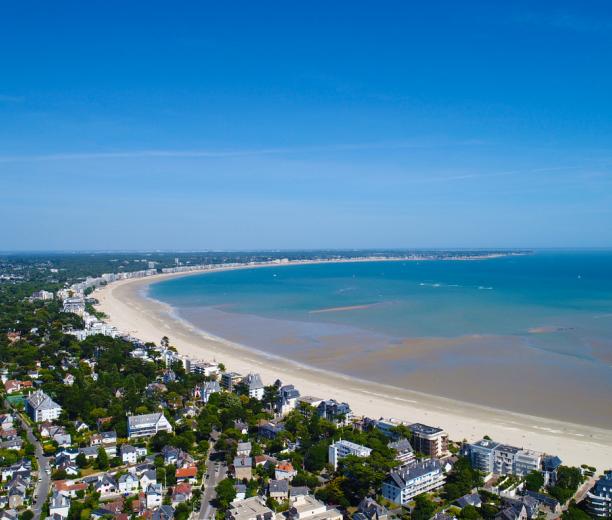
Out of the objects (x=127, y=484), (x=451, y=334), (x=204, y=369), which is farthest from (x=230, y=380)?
(x=451, y=334)

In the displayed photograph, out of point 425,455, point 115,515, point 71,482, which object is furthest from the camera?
point 425,455

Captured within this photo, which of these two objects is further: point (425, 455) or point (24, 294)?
point (24, 294)

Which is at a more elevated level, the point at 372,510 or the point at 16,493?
the point at 16,493

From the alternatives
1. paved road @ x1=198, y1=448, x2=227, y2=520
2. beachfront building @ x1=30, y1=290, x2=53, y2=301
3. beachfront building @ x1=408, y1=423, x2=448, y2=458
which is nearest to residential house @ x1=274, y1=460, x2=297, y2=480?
paved road @ x1=198, y1=448, x2=227, y2=520

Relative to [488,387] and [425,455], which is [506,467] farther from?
[488,387]

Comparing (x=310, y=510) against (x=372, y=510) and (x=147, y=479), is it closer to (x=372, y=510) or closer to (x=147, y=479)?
(x=372, y=510)

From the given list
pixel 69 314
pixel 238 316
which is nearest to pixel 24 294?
pixel 69 314

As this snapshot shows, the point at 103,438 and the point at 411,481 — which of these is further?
the point at 103,438
